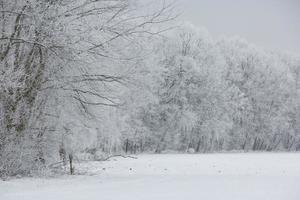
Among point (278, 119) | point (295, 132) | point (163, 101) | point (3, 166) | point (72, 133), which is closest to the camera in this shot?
point (3, 166)

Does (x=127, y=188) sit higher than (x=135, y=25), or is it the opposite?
(x=135, y=25)

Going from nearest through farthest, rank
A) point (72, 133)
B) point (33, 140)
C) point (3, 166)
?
point (3, 166) → point (33, 140) → point (72, 133)

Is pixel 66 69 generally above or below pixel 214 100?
below

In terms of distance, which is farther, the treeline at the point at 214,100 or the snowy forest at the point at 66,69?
the treeline at the point at 214,100

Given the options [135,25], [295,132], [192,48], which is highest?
[192,48]

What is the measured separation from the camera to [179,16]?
1534cm

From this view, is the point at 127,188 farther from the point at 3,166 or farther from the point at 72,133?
the point at 72,133

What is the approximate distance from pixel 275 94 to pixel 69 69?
2273 inches

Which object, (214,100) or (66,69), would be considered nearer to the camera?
(66,69)

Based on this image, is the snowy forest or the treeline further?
the treeline

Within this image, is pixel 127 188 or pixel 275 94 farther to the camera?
pixel 275 94

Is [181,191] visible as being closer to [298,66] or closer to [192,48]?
[192,48]

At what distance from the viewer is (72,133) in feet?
55.8

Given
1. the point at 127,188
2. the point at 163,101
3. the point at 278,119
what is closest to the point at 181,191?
the point at 127,188
